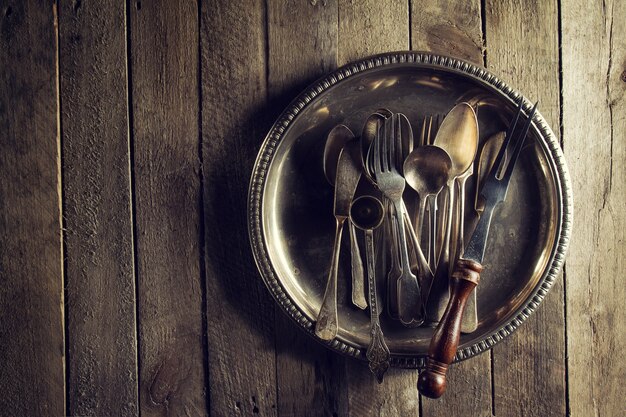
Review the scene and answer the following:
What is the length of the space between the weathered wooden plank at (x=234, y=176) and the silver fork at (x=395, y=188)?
15 centimetres

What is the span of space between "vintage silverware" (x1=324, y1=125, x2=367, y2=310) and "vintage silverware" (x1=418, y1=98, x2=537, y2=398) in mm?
103

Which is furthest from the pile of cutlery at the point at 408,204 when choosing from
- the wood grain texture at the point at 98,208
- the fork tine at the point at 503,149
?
the wood grain texture at the point at 98,208

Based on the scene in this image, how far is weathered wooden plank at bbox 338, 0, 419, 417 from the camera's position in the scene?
70 cm

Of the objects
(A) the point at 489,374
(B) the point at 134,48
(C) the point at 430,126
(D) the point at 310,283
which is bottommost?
(A) the point at 489,374

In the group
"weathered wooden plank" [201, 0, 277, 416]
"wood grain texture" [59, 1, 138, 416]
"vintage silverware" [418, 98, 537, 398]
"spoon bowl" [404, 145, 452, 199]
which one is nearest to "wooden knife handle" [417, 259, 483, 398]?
"vintage silverware" [418, 98, 537, 398]

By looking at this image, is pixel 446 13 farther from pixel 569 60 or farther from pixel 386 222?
pixel 386 222

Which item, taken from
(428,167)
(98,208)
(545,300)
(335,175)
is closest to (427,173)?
(428,167)

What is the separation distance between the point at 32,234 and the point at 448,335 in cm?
53

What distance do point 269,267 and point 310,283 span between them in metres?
0.06

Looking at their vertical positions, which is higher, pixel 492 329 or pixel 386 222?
pixel 386 222

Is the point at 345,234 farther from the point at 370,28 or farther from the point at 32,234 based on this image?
the point at 32,234

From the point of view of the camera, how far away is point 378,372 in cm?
65

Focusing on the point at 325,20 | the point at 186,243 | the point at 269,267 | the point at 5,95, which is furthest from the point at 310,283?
the point at 5,95

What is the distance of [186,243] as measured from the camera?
2.35 feet
